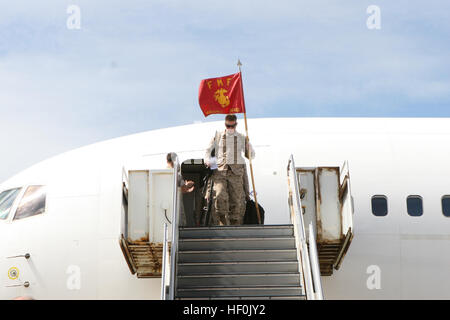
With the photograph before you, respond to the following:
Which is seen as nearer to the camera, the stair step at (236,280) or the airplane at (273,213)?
the stair step at (236,280)

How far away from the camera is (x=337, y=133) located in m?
16.9

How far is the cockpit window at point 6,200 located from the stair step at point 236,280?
18.4 ft

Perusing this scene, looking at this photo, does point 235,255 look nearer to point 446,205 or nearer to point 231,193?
point 231,193

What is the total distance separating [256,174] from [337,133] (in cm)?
207

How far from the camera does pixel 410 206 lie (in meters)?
15.9

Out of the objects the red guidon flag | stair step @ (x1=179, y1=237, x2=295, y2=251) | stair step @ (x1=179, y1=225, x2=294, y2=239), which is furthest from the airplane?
stair step @ (x1=179, y1=237, x2=295, y2=251)

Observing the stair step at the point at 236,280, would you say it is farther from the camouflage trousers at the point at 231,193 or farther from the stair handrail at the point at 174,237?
the camouflage trousers at the point at 231,193

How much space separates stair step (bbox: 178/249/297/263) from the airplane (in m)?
1.63

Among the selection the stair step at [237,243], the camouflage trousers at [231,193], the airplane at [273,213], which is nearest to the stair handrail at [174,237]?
the stair step at [237,243]

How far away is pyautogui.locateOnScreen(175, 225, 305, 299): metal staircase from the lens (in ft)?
41.0

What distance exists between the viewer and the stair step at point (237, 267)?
12.9 meters

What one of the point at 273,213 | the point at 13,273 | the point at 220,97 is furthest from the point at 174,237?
the point at 13,273
